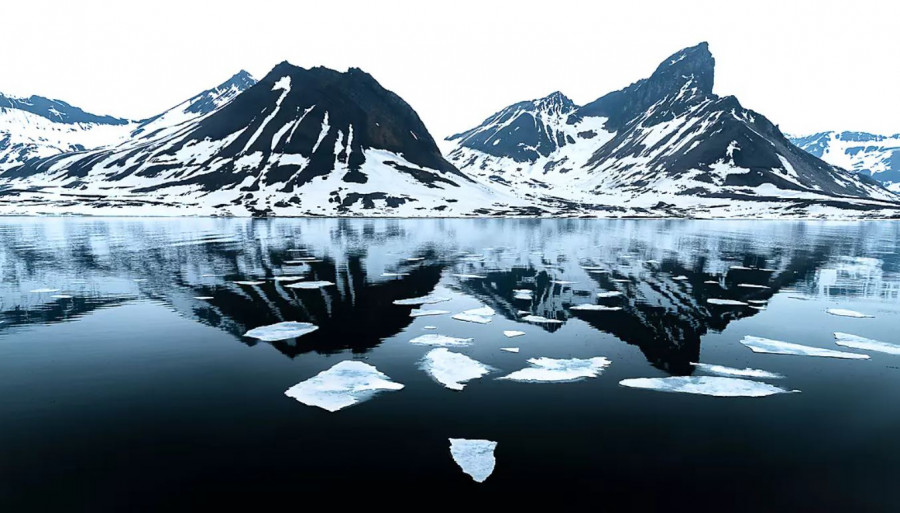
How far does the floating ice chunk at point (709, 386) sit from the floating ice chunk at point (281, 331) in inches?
576

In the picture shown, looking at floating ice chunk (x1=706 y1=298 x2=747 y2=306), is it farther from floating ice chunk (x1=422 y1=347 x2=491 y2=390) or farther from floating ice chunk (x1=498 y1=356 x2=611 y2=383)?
floating ice chunk (x1=422 y1=347 x2=491 y2=390)

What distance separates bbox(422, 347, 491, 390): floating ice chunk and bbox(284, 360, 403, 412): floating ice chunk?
1715 mm

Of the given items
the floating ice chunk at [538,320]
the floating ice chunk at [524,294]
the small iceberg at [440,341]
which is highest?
the floating ice chunk at [524,294]

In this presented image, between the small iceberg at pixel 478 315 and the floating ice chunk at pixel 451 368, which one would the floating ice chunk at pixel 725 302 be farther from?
the floating ice chunk at pixel 451 368

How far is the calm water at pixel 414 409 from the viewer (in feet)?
36.6

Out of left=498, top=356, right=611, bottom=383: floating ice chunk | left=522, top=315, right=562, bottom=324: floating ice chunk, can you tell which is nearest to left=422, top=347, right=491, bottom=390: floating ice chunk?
left=498, top=356, right=611, bottom=383: floating ice chunk

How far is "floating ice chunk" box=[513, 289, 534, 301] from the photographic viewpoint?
32.6m

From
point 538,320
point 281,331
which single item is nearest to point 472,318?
point 538,320

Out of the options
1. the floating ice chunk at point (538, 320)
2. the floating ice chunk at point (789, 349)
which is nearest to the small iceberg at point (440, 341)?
the floating ice chunk at point (538, 320)

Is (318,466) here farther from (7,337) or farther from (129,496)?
(7,337)

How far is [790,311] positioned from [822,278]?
56.2ft

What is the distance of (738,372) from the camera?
1856cm

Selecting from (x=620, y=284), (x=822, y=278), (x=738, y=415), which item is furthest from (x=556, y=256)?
(x=738, y=415)

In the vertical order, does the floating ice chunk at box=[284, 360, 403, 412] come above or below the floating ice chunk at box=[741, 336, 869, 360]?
below
